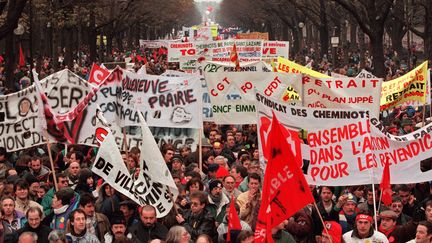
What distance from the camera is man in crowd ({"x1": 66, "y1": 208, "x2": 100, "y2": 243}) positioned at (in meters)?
9.35

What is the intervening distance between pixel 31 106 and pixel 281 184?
576cm

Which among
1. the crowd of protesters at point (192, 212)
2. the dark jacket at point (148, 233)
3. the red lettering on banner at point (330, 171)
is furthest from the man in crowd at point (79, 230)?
the red lettering on banner at point (330, 171)

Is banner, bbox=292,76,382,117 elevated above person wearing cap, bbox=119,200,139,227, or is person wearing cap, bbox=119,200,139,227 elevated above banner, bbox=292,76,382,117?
banner, bbox=292,76,382,117

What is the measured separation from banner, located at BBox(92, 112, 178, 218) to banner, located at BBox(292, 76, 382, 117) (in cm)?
A: 503

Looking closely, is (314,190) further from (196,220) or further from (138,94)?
(138,94)

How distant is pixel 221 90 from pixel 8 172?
15.8ft

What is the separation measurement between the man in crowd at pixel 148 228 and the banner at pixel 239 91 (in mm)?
6573

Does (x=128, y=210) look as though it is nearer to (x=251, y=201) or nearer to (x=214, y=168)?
(x=251, y=201)

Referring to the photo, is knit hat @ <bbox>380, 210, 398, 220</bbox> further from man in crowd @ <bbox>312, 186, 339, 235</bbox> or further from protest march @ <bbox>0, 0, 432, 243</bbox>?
man in crowd @ <bbox>312, 186, 339, 235</bbox>

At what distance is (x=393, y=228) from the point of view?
1022 cm

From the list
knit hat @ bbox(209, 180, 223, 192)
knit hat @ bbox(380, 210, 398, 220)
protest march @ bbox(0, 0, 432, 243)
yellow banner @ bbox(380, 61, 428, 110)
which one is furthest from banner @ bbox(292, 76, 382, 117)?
knit hat @ bbox(380, 210, 398, 220)

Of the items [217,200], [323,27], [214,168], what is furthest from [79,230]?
[323,27]

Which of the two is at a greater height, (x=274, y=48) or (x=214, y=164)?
(x=274, y=48)

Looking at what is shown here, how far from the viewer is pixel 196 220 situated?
33.1 ft
